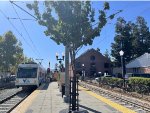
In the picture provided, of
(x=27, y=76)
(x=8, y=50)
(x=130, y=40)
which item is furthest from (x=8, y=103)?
(x=130, y=40)

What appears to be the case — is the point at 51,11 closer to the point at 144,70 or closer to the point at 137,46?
the point at 144,70

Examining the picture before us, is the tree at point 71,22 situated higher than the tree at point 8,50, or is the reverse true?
the tree at point 8,50

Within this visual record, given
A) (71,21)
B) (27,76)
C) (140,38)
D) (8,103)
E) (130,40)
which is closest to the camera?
(71,21)

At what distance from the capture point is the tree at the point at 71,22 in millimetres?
14773

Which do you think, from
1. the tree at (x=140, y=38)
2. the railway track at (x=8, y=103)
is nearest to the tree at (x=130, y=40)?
the tree at (x=140, y=38)

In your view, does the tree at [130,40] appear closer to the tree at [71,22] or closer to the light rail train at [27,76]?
the light rail train at [27,76]

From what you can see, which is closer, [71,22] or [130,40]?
[71,22]

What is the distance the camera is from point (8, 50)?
67.1 metres

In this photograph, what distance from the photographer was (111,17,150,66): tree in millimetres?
97125

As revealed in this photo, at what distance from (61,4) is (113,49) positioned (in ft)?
272

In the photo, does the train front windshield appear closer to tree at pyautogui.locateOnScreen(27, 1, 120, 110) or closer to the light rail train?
the light rail train

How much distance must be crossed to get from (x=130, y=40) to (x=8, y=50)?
43.6 meters

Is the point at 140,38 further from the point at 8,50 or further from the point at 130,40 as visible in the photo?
the point at 8,50

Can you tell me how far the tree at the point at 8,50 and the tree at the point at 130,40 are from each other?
119 ft
